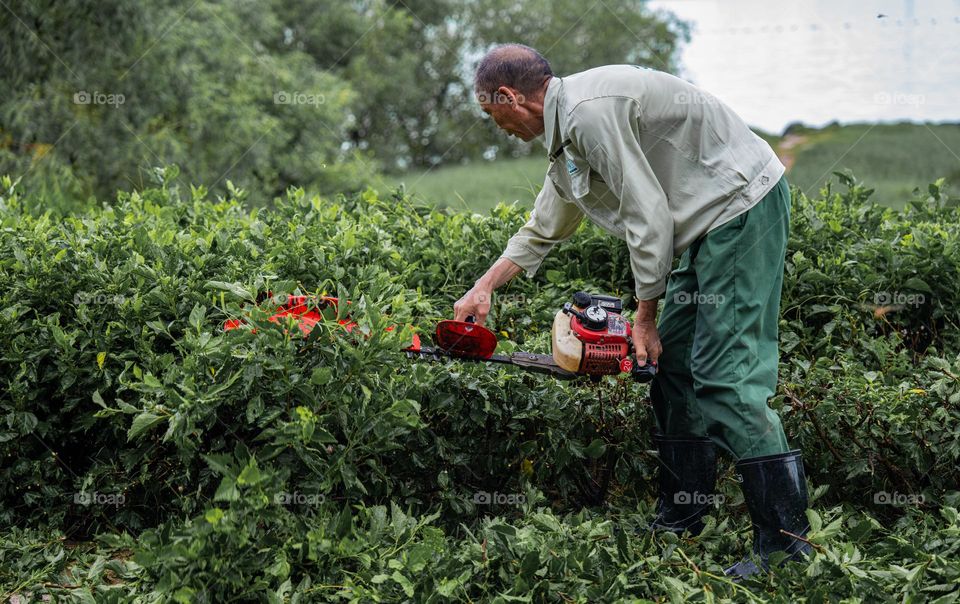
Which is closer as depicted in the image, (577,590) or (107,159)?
(577,590)

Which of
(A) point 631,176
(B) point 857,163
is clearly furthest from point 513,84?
(B) point 857,163

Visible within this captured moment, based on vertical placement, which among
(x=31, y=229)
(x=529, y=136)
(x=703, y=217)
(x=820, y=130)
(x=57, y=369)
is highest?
(x=529, y=136)

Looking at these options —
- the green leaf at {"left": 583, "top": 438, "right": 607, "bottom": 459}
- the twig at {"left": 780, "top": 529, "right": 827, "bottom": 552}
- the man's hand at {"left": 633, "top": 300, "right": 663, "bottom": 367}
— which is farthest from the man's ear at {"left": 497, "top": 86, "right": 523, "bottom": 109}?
the twig at {"left": 780, "top": 529, "right": 827, "bottom": 552}

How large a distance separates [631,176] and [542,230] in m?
0.72

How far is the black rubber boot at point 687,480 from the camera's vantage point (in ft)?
11.3

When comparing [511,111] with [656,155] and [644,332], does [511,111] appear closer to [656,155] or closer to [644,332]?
[656,155]

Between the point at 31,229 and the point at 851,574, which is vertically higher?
the point at 31,229

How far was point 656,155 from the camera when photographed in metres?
3.13

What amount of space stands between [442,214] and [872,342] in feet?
7.53

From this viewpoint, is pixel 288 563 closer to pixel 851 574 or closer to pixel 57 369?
pixel 57 369

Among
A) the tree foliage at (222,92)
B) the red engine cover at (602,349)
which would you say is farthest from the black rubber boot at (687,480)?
the tree foliage at (222,92)

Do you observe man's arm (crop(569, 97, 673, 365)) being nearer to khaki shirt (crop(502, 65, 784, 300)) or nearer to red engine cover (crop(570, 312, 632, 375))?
khaki shirt (crop(502, 65, 784, 300))

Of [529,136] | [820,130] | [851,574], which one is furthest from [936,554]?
[820,130]

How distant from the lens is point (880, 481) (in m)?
3.66
